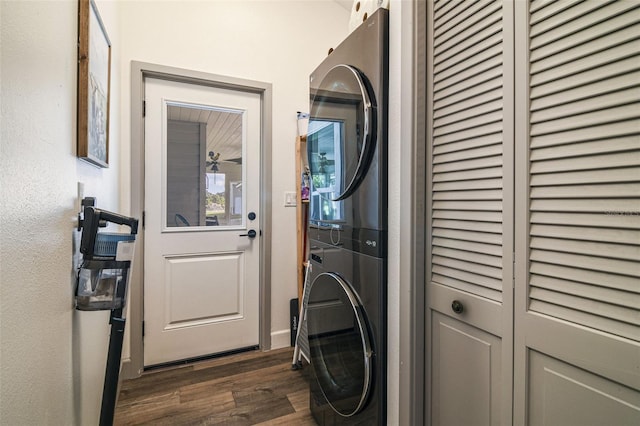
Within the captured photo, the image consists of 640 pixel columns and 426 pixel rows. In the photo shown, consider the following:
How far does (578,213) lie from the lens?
64cm

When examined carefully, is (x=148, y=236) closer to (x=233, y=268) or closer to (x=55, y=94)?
(x=233, y=268)

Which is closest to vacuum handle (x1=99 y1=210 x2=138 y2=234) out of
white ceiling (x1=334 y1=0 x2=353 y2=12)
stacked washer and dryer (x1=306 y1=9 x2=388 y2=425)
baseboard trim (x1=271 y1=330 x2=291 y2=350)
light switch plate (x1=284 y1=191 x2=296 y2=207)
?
stacked washer and dryer (x1=306 y1=9 x2=388 y2=425)

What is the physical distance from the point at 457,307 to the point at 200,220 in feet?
6.12

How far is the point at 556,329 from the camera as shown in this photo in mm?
670

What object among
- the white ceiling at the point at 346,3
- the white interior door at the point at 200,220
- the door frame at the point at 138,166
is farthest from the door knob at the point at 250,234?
the white ceiling at the point at 346,3

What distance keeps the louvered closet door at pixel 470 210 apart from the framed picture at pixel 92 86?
1125 mm

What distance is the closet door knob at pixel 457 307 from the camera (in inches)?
34.9

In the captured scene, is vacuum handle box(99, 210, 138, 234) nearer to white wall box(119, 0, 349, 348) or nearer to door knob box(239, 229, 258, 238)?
white wall box(119, 0, 349, 348)

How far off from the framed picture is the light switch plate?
124 cm

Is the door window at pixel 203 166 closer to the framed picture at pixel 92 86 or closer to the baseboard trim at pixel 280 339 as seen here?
the framed picture at pixel 92 86

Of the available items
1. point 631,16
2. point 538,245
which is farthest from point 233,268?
point 631,16

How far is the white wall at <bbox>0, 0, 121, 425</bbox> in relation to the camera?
22.4 inches

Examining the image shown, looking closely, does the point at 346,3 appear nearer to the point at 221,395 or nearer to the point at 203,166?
the point at 203,166

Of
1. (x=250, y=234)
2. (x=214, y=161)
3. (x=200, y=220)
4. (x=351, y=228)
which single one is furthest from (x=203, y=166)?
(x=351, y=228)
